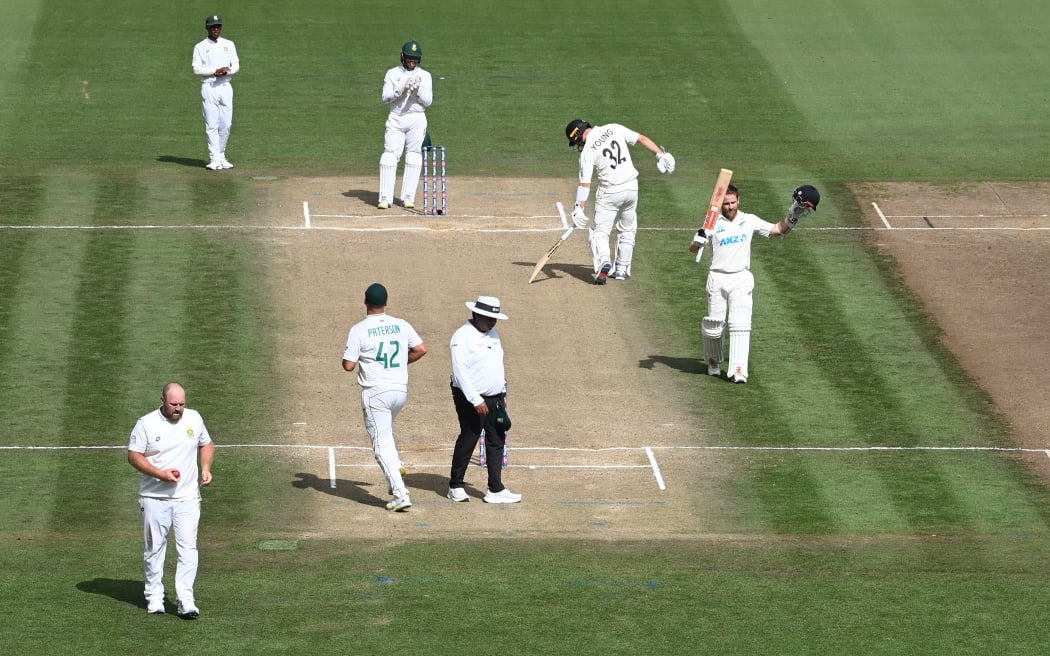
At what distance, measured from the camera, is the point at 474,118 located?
35938 mm

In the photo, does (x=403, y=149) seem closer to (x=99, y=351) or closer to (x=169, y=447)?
(x=99, y=351)

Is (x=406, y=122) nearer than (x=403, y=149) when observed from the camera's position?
Yes

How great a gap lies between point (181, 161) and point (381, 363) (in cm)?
1565

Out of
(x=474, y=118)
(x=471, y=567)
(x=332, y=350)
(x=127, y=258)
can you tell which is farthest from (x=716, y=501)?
(x=474, y=118)

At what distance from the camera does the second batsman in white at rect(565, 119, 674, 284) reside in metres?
26.3

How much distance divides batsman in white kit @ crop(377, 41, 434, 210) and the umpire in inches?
438

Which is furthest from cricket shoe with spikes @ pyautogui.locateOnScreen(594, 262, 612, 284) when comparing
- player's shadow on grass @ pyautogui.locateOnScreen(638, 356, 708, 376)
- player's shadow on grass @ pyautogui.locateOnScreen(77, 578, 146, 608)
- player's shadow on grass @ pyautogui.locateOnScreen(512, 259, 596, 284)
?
player's shadow on grass @ pyautogui.locateOnScreen(77, 578, 146, 608)

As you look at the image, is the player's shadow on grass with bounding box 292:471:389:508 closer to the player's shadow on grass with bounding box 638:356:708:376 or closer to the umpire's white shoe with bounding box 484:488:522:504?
the umpire's white shoe with bounding box 484:488:522:504

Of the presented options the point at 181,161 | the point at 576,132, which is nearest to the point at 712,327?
the point at 576,132

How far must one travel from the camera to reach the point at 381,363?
1841 centimetres

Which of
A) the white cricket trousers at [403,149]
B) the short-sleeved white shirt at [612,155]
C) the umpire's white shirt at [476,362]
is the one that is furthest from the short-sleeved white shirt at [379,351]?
the white cricket trousers at [403,149]

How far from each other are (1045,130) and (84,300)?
64.2ft

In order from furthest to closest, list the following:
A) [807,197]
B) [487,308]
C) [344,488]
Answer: [807,197] → [344,488] → [487,308]

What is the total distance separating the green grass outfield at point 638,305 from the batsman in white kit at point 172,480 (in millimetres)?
486
